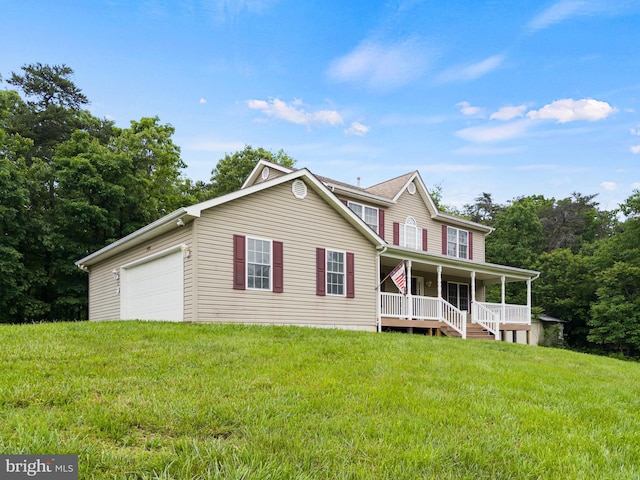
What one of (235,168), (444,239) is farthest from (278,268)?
(235,168)

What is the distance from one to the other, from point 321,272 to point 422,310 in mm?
4396

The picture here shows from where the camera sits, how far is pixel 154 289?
11430mm

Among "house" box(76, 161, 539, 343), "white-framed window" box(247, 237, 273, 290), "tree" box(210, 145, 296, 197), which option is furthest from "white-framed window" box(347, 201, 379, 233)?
A: "tree" box(210, 145, 296, 197)

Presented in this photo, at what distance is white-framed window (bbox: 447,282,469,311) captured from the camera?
19094 mm

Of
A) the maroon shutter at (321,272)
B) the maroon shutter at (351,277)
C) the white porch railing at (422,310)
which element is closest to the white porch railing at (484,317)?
the white porch railing at (422,310)

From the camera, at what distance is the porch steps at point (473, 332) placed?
570 inches

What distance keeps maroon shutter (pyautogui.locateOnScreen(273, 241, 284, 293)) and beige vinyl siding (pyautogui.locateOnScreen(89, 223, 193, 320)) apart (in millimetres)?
2154

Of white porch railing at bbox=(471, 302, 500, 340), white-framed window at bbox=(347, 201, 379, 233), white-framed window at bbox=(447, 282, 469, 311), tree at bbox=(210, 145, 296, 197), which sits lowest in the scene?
white porch railing at bbox=(471, 302, 500, 340)

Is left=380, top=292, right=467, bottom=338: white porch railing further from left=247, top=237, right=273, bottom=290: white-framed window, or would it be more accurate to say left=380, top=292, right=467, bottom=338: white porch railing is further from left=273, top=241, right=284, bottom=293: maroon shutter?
left=247, top=237, right=273, bottom=290: white-framed window

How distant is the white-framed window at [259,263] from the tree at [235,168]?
1902 cm

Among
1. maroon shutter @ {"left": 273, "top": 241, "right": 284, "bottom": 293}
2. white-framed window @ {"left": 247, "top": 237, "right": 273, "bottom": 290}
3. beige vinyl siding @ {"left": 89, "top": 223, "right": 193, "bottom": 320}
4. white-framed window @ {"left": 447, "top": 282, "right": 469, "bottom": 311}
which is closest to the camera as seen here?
beige vinyl siding @ {"left": 89, "top": 223, "right": 193, "bottom": 320}

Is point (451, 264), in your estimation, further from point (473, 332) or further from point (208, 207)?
point (208, 207)

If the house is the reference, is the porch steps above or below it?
below

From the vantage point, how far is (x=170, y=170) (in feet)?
78.8
